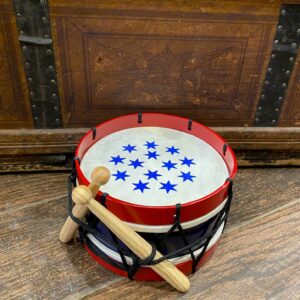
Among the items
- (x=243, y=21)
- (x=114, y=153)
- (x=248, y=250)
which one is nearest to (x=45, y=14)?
(x=114, y=153)

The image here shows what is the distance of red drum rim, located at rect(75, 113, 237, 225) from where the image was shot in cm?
68

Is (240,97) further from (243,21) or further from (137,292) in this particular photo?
(137,292)

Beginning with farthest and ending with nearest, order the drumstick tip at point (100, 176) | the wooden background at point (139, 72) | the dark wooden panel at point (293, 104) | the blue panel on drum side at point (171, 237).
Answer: the dark wooden panel at point (293, 104), the wooden background at point (139, 72), the blue panel on drum side at point (171, 237), the drumstick tip at point (100, 176)

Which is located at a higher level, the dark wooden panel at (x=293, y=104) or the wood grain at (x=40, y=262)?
the dark wooden panel at (x=293, y=104)

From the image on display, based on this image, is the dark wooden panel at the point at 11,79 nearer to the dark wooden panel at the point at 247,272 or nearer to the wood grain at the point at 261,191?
the dark wooden panel at the point at 247,272

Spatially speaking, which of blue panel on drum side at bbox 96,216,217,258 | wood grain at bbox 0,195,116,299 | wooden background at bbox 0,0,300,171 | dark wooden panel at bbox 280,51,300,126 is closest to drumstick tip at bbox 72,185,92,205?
blue panel on drum side at bbox 96,216,217,258

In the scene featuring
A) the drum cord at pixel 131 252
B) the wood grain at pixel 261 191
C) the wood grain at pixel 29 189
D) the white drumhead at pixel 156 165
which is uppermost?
the white drumhead at pixel 156 165

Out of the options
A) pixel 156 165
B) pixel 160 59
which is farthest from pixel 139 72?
pixel 156 165

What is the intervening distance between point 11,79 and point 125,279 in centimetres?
56

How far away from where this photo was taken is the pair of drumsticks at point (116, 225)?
2.08 feet

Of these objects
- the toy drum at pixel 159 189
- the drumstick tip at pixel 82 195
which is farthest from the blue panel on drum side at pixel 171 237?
the drumstick tip at pixel 82 195

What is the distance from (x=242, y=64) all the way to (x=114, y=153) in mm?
404

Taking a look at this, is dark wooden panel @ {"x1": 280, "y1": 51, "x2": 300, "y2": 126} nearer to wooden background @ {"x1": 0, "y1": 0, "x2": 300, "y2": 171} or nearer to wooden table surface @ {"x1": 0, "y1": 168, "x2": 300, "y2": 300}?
wooden background @ {"x1": 0, "y1": 0, "x2": 300, "y2": 171}

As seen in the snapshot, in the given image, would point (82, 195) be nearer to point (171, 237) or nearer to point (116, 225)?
point (116, 225)
